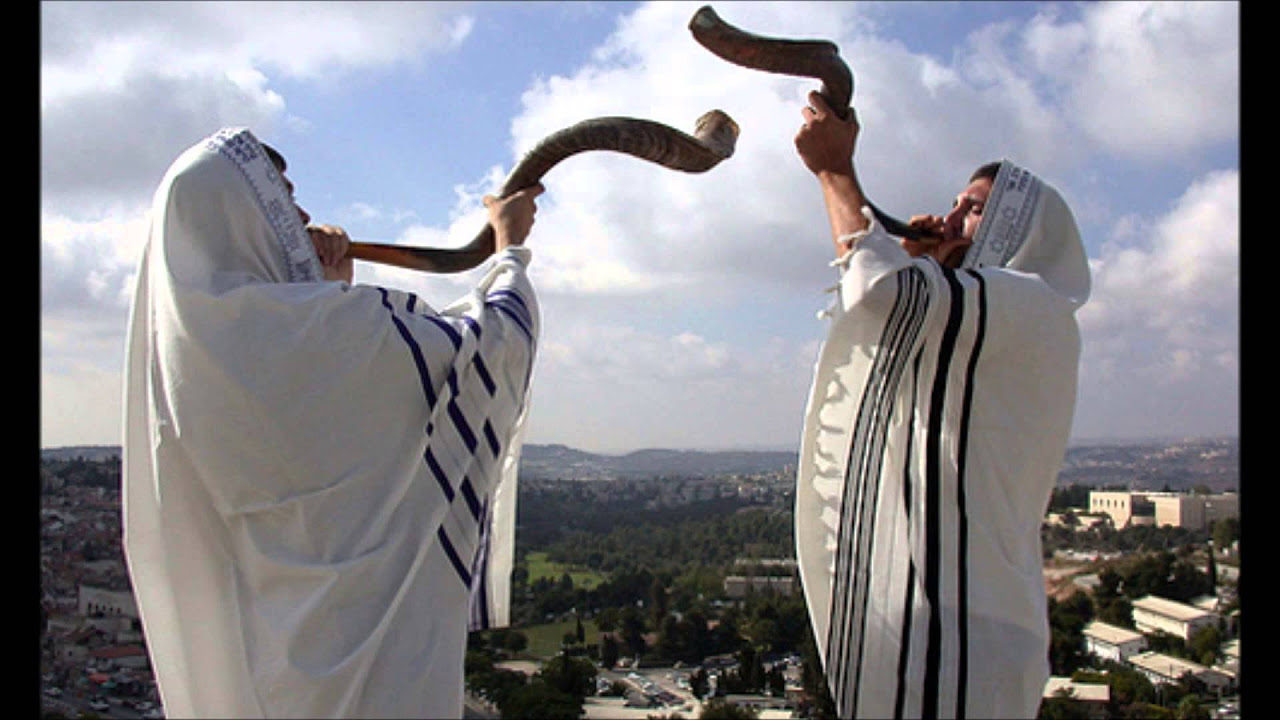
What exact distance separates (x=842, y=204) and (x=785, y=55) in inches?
22.2

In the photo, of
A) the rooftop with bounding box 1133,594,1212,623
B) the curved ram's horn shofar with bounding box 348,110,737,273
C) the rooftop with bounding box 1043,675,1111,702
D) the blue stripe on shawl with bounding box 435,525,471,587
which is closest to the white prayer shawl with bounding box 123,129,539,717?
the blue stripe on shawl with bounding box 435,525,471,587

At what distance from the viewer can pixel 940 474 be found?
10.6ft

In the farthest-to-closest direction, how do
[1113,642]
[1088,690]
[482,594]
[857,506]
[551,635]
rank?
[1113,642], [551,635], [1088,690], [482,594], [857,506]

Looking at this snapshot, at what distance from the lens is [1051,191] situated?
3.60 m

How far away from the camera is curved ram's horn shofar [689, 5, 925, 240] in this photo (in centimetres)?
358

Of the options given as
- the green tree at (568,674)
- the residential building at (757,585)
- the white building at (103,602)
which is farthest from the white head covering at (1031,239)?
the green tree at (568,674)

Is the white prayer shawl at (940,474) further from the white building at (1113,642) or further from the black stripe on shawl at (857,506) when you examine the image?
the white building at (1113,642)

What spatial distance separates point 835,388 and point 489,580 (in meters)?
1.79

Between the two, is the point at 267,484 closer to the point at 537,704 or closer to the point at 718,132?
the point at 718,132

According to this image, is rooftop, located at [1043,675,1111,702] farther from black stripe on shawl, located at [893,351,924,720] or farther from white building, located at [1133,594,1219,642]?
black stripe on shawl, located at [893,351,924,720]

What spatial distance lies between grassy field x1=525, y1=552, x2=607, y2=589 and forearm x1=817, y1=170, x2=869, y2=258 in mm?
29926

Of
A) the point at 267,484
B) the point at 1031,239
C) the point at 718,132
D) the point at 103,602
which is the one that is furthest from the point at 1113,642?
the point at 267,484

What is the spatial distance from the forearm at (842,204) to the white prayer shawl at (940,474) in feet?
0.68
